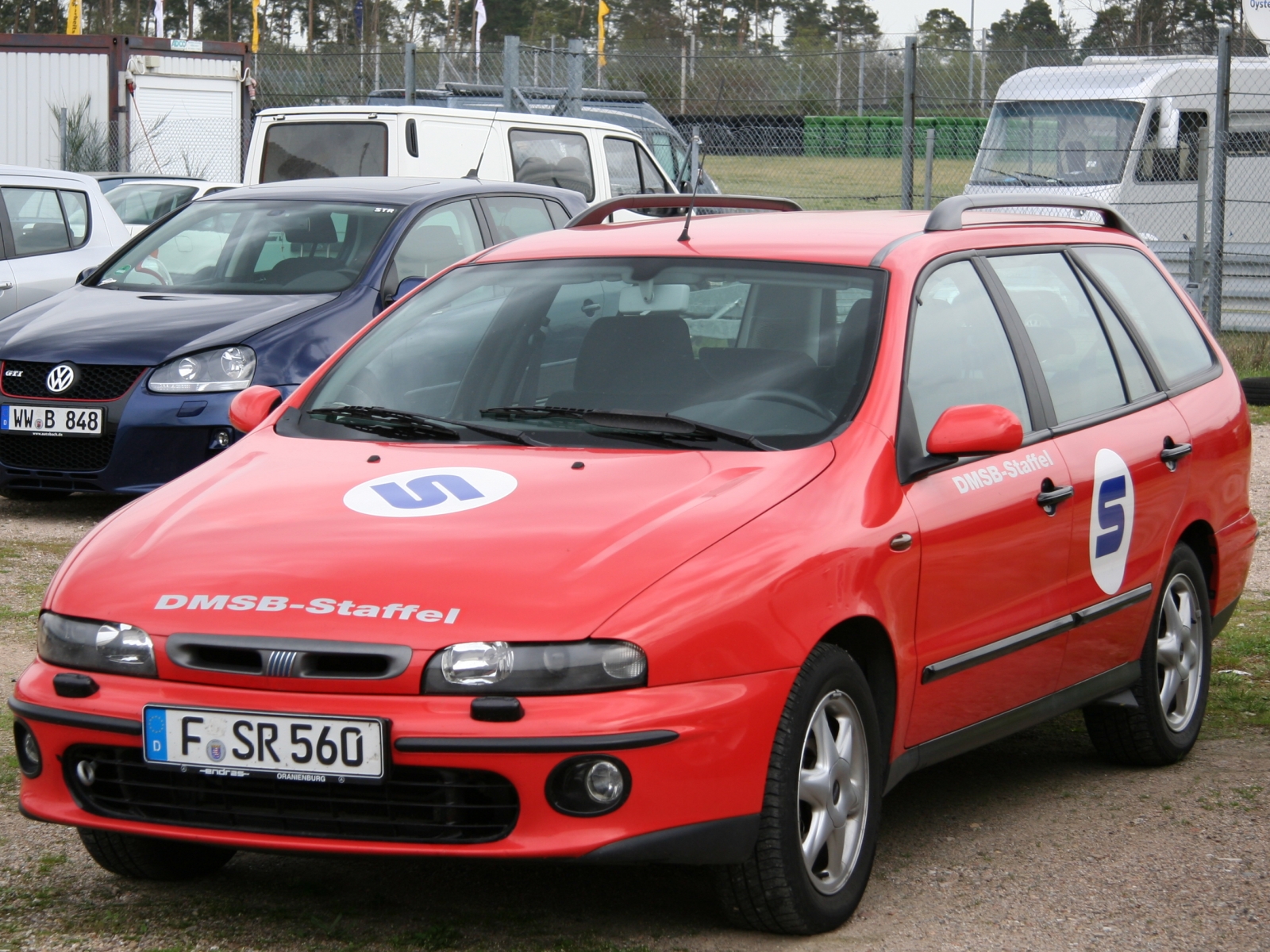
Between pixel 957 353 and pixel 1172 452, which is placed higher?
pixel 957 353

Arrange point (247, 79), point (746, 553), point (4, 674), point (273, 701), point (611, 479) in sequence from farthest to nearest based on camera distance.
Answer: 1. point (247, 79)
2. point (4, 674)
3. point (611, 479)
4. point (746, 553)
5. point (273, 701)

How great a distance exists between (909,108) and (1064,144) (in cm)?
388

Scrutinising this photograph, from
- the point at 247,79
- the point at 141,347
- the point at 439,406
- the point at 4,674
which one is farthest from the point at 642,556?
the point at 247,79

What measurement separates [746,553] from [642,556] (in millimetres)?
219

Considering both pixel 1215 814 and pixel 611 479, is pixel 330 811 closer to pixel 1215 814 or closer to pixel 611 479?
pixel 611 479

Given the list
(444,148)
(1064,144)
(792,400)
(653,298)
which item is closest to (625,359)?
(653,298)

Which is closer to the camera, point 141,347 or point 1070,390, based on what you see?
point 1070,390

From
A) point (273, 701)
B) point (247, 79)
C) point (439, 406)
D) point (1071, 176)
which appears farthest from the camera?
point (247, 79)

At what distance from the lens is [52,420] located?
837cm

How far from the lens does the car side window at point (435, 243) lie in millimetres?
9125

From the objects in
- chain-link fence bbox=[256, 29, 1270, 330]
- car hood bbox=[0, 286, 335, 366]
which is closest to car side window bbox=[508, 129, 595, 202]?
chain-link fence bbox=[256, 29, 1270, 330]

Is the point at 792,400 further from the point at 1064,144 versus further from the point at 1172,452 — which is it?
the point at 1064,144

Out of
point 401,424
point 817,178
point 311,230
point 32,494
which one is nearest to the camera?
point 401,424

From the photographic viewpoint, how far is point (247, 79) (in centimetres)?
2595
